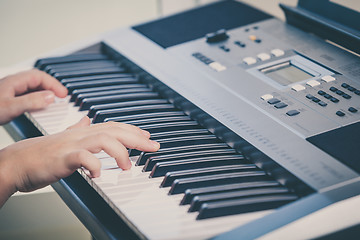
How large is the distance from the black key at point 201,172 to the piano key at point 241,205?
0.11 m

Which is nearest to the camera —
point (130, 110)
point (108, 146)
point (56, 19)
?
point (108, 146)

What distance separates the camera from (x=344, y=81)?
3.62ft

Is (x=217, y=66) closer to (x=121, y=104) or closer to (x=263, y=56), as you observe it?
(x=263, y=56)

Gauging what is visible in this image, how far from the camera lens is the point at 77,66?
1.41 m

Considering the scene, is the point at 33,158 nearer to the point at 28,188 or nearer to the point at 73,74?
the point at 28,188

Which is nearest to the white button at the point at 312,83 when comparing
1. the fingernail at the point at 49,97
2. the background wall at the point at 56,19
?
the fingernail at the point at 49,97

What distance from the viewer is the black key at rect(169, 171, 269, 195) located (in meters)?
0.90

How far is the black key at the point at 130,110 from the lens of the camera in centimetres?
116

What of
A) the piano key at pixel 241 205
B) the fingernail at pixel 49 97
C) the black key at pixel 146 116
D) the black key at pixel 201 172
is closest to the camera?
the piano key at pixel 241 205

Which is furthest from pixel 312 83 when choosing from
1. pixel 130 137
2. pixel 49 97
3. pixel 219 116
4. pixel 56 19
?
pixel 56 19

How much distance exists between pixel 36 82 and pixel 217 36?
0.50 m

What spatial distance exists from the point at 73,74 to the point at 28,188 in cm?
45

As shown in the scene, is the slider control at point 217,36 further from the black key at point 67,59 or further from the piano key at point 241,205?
the piano key at point 241,205

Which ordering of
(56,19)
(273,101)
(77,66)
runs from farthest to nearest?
(56,19), (77,66), (273,101)
